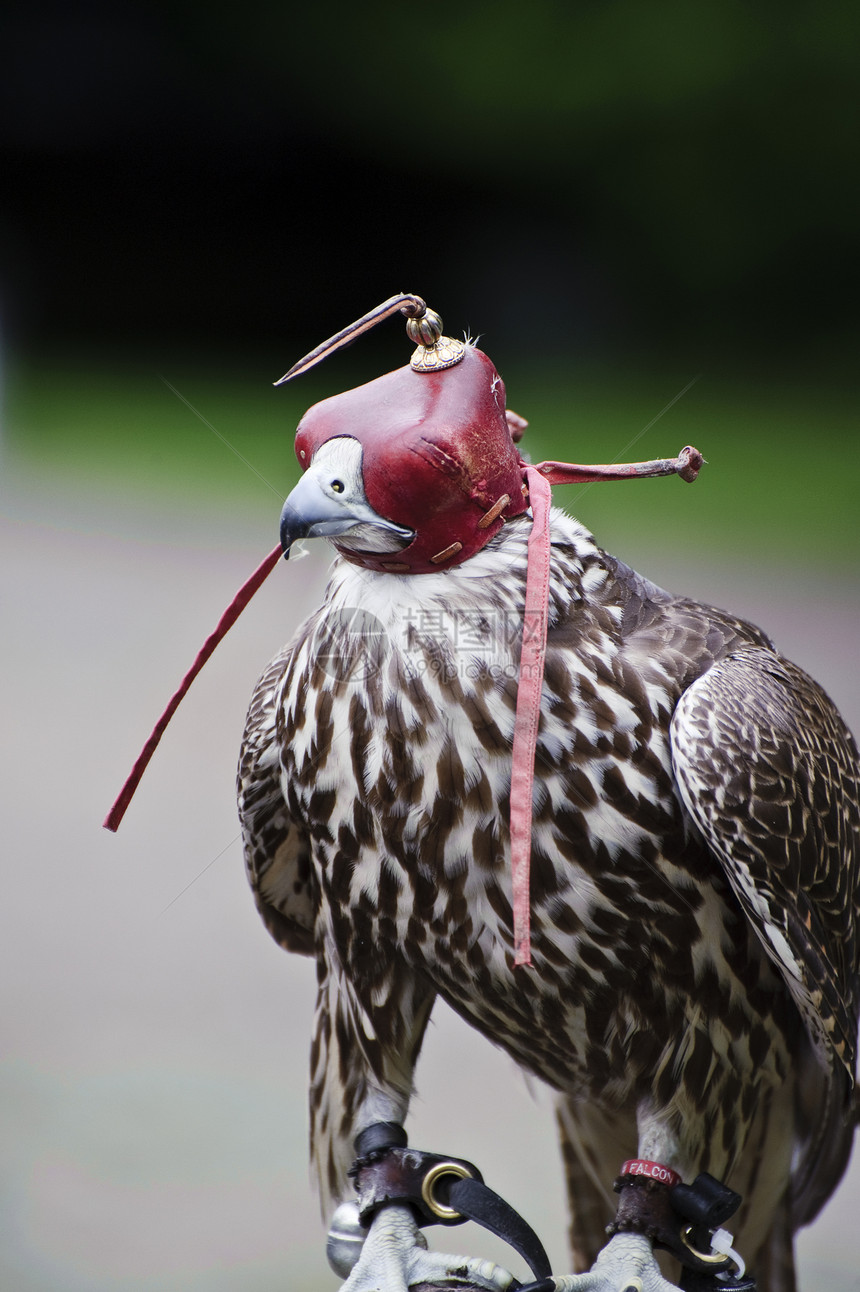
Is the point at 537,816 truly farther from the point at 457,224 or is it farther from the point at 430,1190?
the point at 457,224

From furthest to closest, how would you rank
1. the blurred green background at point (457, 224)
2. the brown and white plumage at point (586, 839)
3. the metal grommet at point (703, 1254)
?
the blurred green background at point (457, 224) → the metal grommet at point (703, 1254) → the brown and white plumage at point (586, 839)

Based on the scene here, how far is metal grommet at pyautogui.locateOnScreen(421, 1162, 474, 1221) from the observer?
3.17 feet

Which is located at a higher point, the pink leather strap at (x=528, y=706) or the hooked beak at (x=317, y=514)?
the hooked beak at (x=317, y=514)

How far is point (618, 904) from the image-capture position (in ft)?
2.83

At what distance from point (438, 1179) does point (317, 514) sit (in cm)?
59

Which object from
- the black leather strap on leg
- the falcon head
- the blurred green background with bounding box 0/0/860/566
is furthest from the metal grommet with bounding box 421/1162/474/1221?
the blurred green background with bounding box 0/0/860/566

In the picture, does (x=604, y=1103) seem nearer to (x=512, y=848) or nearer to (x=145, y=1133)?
(x=512, y=848)

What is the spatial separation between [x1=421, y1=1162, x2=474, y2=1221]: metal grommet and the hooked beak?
55 centimetres

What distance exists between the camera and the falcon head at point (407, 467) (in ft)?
2.32

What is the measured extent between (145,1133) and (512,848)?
151 centimetres

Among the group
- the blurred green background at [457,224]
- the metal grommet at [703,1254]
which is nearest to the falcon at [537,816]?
the metal grommet at [703,1254]

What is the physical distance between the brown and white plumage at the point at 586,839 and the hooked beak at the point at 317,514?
89 mm

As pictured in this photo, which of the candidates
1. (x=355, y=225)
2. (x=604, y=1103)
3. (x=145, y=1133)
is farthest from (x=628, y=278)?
(x=604, y=1103)

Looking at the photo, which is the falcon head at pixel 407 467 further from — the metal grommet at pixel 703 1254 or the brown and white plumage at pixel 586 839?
the metal grommet at pixel 703 1254
